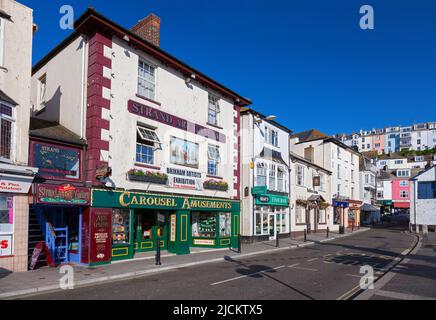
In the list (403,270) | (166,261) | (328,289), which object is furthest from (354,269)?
(166,261)

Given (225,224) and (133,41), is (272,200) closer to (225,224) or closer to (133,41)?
(225,224)

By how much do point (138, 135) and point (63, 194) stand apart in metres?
4.61

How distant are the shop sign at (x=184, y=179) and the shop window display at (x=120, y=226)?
2.80 metres

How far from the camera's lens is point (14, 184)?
11430 mm

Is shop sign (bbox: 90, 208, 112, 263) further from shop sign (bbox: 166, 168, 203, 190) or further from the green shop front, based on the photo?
shop sign (bbox: 166, 168, 203, 190)

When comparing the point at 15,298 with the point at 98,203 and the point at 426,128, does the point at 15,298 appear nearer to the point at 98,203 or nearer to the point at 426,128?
the point at 98,203

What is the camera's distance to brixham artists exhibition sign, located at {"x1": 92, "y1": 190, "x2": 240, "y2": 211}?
540 inches

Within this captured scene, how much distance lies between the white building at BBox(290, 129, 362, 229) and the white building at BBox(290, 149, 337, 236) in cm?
158

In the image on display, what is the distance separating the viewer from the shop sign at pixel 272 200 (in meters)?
24.3

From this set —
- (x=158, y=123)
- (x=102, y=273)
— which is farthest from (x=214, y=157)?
(x=102, y=273)

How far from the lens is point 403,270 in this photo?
13.4 m

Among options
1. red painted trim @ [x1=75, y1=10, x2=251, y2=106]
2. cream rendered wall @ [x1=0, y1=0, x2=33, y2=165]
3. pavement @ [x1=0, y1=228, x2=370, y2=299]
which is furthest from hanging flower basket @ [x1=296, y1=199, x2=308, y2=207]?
cream rendered wall @ [x1=0, y1=0, x2=33, y2=165]

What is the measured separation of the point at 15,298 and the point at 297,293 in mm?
7107

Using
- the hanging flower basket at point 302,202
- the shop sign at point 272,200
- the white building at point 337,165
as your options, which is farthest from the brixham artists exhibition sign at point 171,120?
the white building at point 337,165
